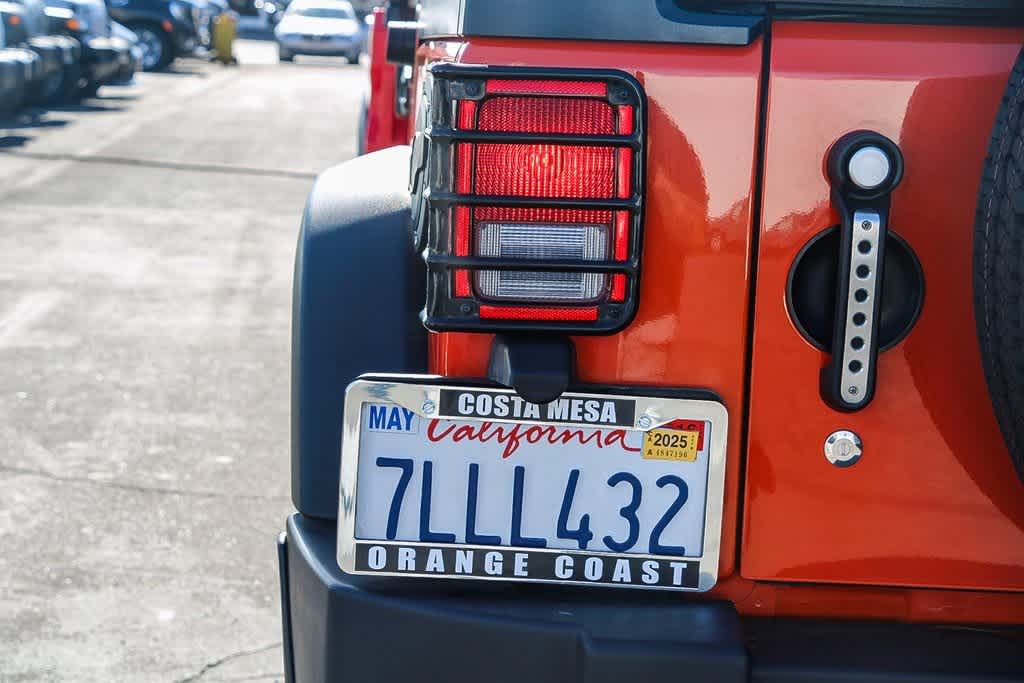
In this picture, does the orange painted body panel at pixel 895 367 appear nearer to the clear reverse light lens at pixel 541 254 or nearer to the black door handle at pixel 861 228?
the black door handle at pixel 861 228

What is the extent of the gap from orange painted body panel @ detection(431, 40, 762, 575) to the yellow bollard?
1034 inches

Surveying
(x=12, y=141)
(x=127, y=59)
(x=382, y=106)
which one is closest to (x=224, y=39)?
(x=127, y=59)

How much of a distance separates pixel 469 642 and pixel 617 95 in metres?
0.72

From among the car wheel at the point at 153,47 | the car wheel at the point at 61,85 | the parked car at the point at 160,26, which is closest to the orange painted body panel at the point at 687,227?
the car wheel at the point at 61,85

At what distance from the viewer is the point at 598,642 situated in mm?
1791

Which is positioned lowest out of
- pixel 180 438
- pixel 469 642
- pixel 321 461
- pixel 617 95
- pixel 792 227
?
pixel 180 438

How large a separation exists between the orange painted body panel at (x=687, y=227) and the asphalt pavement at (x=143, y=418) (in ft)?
5.64

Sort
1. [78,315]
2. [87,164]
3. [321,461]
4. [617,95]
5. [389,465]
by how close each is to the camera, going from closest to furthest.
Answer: [617,95] < [389,465] < [321,461] < [78,315] < [87,164]

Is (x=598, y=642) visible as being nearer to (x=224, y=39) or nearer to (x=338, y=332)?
(x=338, y=332)

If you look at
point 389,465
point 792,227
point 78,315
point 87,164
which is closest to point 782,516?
point 792,227

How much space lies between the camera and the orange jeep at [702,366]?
1757mm

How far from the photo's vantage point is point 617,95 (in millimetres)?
1736

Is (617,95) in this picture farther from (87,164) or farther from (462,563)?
(87,164)

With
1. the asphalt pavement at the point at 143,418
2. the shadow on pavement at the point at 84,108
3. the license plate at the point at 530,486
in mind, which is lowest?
the asphalt pavement at the point at 143,418
